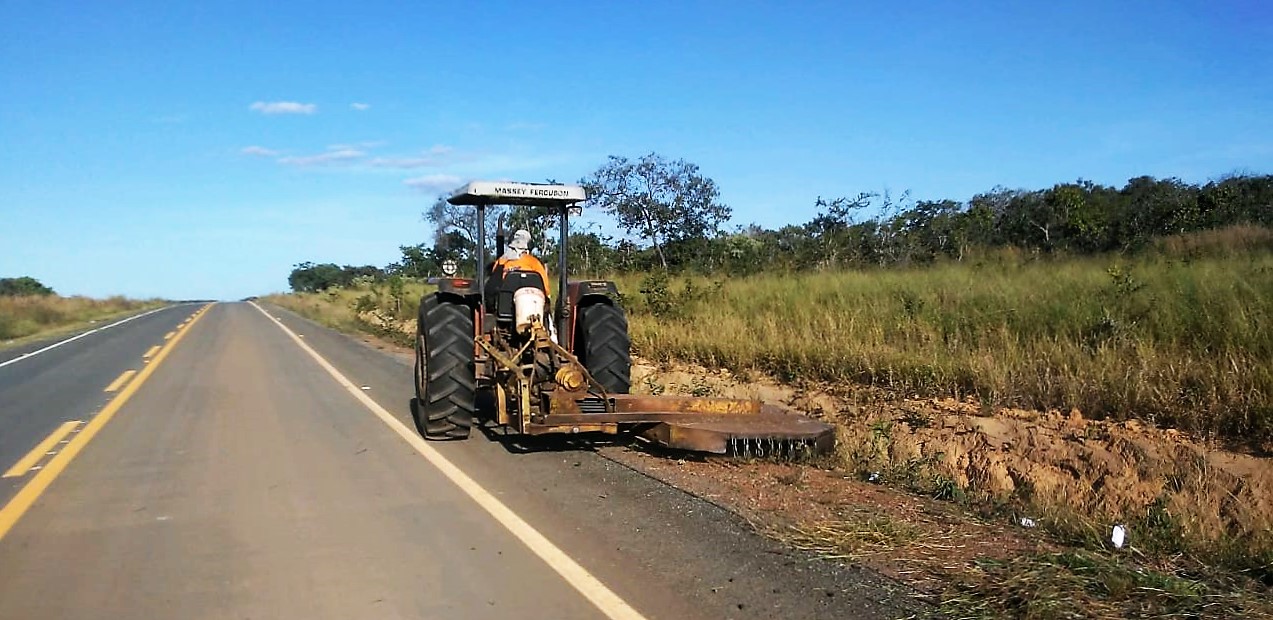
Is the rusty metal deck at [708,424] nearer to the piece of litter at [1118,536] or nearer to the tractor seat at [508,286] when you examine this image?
the tractor seat at [508,286]

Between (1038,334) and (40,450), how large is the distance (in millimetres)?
9864

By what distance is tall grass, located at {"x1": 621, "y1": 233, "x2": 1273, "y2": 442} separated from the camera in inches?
321

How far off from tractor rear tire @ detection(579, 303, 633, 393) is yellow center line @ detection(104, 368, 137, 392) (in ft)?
27.1

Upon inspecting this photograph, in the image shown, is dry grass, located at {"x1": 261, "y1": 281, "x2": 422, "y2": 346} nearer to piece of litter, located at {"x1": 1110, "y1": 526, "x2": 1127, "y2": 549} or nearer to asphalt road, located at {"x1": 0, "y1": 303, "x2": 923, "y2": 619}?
asphalt road, located at {"x1": 0, "y1": 303, "x2": 923, "y2": 619}

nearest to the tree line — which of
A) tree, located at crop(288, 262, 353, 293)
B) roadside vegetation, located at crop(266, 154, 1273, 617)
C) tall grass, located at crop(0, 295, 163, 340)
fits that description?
roadside vegetation, located at crop(266, 154, 1273, 617)

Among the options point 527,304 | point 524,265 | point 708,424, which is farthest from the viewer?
point 524,265

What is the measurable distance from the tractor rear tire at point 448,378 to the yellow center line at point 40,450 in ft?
10.7

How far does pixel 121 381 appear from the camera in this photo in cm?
1519

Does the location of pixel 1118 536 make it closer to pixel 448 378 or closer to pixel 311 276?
pixel 448 378

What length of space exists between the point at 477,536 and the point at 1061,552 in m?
3.23

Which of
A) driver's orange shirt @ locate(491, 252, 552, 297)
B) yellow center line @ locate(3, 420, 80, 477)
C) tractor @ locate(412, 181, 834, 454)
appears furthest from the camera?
driver's orange shirt @ locate(491, 252, 552, 297)

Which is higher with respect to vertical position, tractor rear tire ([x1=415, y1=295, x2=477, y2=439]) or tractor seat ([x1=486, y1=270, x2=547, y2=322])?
tractor seat ([x1=486, y1=270, x2=547, y2=322])

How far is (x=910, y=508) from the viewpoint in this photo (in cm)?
632

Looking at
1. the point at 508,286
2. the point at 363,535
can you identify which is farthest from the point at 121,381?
the point at 363,535
